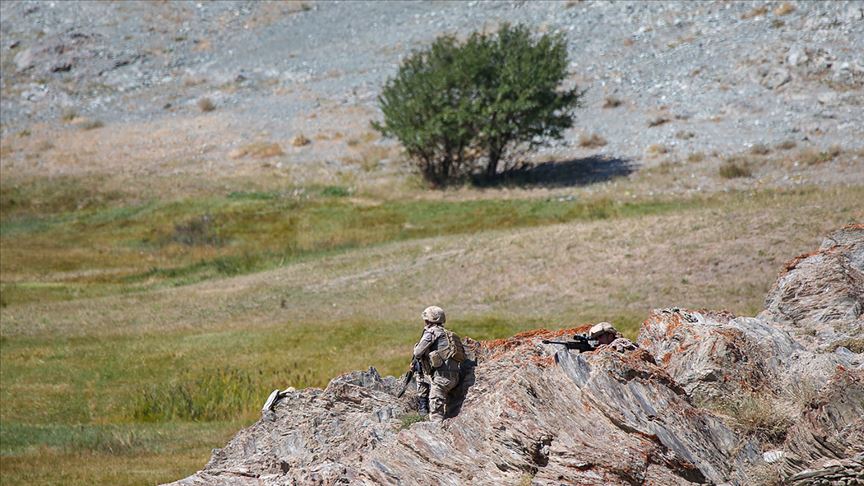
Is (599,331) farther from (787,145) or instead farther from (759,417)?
(787,145)

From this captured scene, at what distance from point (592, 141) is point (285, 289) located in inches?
1124

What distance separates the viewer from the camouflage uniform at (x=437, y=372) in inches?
544

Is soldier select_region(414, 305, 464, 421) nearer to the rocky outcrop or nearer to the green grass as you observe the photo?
the rocky outcrop

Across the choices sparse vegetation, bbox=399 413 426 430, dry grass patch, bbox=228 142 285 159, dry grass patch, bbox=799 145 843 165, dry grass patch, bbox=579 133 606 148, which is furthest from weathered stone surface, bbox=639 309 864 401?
dry grass patch, bbox=228 142 285 159

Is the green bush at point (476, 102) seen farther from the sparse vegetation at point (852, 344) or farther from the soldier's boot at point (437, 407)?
the soldier's boot at point (437, 407)

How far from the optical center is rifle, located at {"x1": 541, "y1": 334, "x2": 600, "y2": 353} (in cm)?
1412

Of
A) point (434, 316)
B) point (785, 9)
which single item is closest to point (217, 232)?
point (785, 9)

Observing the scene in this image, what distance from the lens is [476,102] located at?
57.9m

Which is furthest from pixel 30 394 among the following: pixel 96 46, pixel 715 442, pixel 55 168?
pixel 96 46

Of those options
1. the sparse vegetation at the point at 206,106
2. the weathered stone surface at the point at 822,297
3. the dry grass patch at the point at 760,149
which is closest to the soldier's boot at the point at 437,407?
the weathered stone surface at the point at 822,297

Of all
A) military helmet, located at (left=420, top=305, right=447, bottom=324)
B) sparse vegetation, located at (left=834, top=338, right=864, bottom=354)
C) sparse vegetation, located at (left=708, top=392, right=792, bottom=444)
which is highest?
military helmet, located at (left=420, top=305, right=447, bottom=324)

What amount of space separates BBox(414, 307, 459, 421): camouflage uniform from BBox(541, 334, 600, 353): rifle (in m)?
1.22

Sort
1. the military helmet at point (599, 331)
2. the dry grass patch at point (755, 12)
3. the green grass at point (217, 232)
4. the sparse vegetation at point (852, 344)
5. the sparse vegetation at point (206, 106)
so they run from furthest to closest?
the sparse vegetation at point (206, 106)
the dry grass patch at point (755, 12)
the green grass at point (217, 232)
the sparse vegetation at point (852, 344)
the military helmet at point (599, 331)

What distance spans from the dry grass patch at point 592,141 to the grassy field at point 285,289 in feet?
37.7
